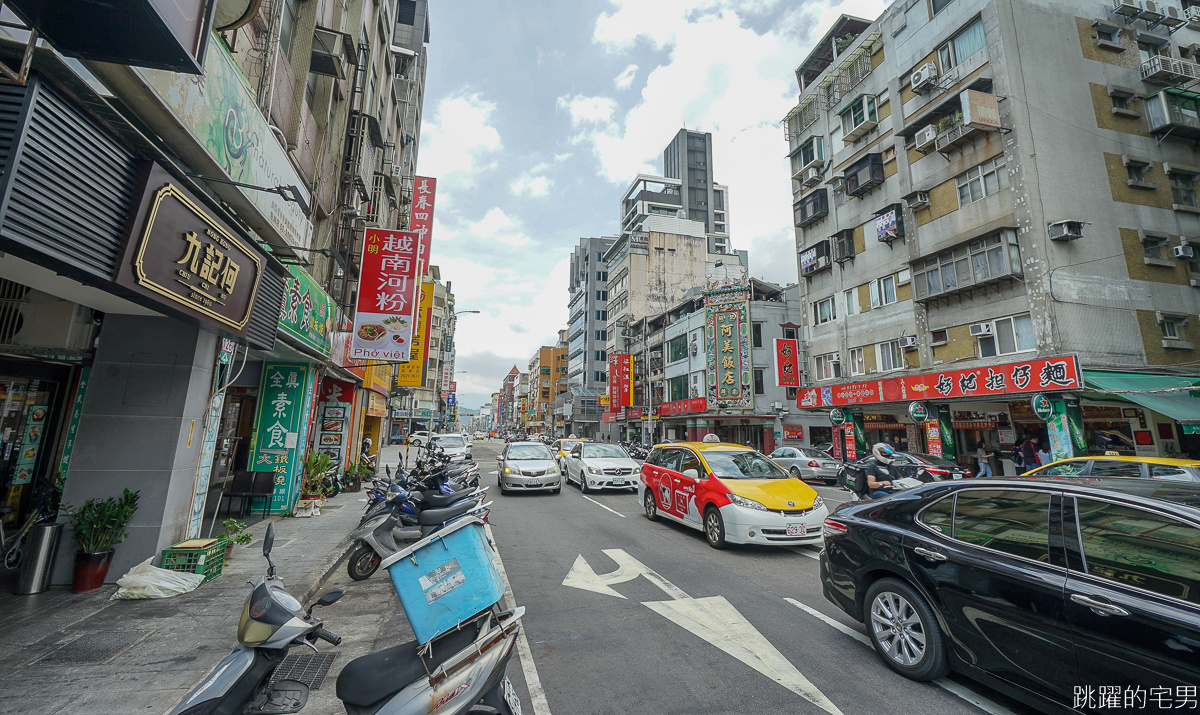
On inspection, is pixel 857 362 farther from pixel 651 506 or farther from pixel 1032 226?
pixel 651 506

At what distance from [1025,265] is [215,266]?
2259 cm

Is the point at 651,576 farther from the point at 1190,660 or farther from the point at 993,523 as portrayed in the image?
the point at 1190,660

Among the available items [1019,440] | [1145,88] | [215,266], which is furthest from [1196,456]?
[215,266]

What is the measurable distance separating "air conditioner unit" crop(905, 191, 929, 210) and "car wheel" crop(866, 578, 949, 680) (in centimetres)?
2218

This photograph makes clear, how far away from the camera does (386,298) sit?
12766 mm

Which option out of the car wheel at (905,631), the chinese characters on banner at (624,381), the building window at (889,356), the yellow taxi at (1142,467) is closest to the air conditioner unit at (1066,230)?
the building window at (889,356)

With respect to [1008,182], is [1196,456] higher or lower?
lower

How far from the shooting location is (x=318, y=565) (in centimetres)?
655

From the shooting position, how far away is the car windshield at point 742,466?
8.34 metres

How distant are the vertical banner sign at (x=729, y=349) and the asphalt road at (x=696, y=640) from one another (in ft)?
93.0

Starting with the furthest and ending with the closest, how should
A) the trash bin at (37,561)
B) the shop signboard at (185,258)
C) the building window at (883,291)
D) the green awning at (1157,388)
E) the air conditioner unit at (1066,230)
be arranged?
1. the building window at (883,291)
2. the air conditioner unit at (1066,230)
3. the green awning at (1157,388)
4. the trash bin at (37,561)
5. the shop signboard at (185,258)

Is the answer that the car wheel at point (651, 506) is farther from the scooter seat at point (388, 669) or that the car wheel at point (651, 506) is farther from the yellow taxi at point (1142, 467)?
the scooter seat at point (388, 669)

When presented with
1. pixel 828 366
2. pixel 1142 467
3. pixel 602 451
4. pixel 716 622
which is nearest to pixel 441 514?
pixel 716 622

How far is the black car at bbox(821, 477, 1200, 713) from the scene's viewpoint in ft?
A: 8.38
